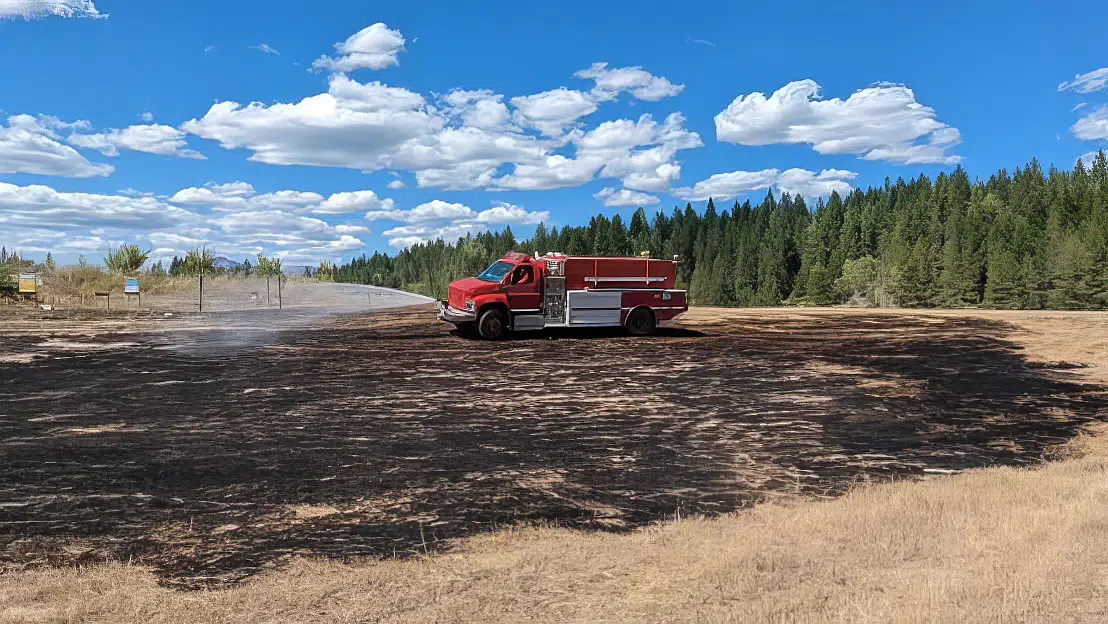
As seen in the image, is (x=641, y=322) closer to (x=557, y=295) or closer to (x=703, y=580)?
(x=557, y=295)

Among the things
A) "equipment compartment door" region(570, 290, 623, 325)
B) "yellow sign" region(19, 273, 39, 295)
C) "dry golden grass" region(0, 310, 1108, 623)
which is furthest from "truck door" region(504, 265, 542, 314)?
"yellow sign" region(19, 273, 39, 295)

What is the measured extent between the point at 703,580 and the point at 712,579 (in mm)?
69

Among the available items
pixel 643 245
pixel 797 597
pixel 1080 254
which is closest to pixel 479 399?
pixel 797 597

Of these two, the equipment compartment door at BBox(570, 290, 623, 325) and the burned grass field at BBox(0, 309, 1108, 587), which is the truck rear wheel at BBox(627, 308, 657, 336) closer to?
the equipment compartment door at BBox(570, 290, 623, 325)

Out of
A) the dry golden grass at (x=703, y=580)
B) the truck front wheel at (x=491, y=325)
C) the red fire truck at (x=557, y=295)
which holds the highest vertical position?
the red fire truck at (x=557, y=295)

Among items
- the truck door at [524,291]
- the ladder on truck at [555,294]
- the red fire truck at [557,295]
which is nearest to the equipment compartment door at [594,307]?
the red fire truck at [557,295]

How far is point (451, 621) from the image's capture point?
516 cm

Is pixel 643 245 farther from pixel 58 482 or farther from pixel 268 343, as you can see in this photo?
pixel 58 482

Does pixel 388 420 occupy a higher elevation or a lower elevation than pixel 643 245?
lower

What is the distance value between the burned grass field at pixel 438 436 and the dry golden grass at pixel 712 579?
453mm

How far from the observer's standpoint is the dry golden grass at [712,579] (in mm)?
5227

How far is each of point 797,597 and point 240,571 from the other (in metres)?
4.27

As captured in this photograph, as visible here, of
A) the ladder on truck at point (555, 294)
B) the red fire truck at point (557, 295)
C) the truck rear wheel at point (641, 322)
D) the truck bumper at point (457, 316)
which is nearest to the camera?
the truck bumper at point (457, 316)

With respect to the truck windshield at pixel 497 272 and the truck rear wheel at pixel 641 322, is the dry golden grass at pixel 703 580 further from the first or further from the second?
the truck rear wheel at pixel 641 322
